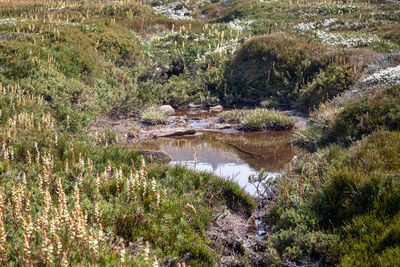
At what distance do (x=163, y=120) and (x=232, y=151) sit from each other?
13.5 feet

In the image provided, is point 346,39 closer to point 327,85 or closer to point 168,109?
point 327,85

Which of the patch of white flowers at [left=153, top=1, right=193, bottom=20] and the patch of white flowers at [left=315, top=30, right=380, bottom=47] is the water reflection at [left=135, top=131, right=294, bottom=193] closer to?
the patch of white flowers at [left=315, top=30, right=380, bottom=47]

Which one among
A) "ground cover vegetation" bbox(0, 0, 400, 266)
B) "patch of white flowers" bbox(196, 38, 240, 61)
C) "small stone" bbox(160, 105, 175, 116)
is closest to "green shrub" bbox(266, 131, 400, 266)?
"ground cover vegetation" bbox(0, 0, 400, 266)

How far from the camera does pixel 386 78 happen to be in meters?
10.2

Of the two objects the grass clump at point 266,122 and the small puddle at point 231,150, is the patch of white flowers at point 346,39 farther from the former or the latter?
the small puddle at point 231,150

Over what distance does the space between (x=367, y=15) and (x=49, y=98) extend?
776 inches

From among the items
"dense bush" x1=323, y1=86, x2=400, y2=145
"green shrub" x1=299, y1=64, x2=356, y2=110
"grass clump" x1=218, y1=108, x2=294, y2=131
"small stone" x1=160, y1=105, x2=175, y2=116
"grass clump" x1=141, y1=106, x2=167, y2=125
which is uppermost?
"dense bush" x1=323, y1=86, x2=400, y2=145

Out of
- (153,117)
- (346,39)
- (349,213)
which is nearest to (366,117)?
(349,213)

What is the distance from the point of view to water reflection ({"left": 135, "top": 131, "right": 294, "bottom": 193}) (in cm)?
873

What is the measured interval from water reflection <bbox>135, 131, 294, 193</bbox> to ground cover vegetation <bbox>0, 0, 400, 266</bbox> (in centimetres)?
81

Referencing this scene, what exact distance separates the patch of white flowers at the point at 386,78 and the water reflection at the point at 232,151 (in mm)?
2875

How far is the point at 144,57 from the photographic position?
63.7 ft

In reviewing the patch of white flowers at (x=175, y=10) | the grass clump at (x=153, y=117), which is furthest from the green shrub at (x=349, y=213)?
the patch of white flowers at (x=175, y=10)

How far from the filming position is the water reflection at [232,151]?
28.6 feet
